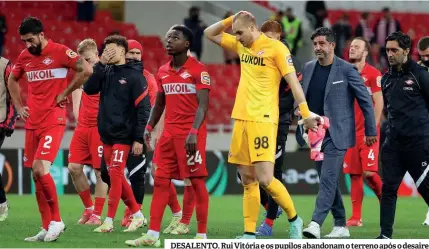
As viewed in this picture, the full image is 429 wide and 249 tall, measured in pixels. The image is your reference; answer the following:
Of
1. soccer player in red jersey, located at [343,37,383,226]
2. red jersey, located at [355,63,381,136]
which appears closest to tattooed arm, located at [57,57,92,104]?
soccer player in red jersey, located at [343,37,383,226]

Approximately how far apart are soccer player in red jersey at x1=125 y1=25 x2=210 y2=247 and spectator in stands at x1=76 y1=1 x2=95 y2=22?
1509cm

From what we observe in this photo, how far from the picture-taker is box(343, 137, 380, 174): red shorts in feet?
45.6

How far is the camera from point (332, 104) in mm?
11367

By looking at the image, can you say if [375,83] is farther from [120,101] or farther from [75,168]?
[75,168]

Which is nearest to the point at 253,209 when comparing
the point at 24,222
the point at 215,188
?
the point at 24,222

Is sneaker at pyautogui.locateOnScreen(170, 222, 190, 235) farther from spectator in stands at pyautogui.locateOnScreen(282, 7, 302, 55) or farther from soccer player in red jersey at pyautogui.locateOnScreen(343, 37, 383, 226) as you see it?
spectator in stands at pyautogui.locateOnScreen(282, 7, 302, 55)

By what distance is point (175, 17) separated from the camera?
26.8m

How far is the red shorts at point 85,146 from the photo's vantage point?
44.9ft

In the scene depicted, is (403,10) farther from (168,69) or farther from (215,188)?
(168,69)

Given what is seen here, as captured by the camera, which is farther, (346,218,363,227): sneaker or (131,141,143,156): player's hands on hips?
(346,218,363,227): sneaker

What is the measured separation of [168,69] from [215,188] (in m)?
9.71

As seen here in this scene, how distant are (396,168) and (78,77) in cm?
346

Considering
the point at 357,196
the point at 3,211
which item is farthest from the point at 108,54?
the point at 357,196

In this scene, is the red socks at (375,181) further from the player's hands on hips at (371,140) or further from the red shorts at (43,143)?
the red shorts at (43,143)
